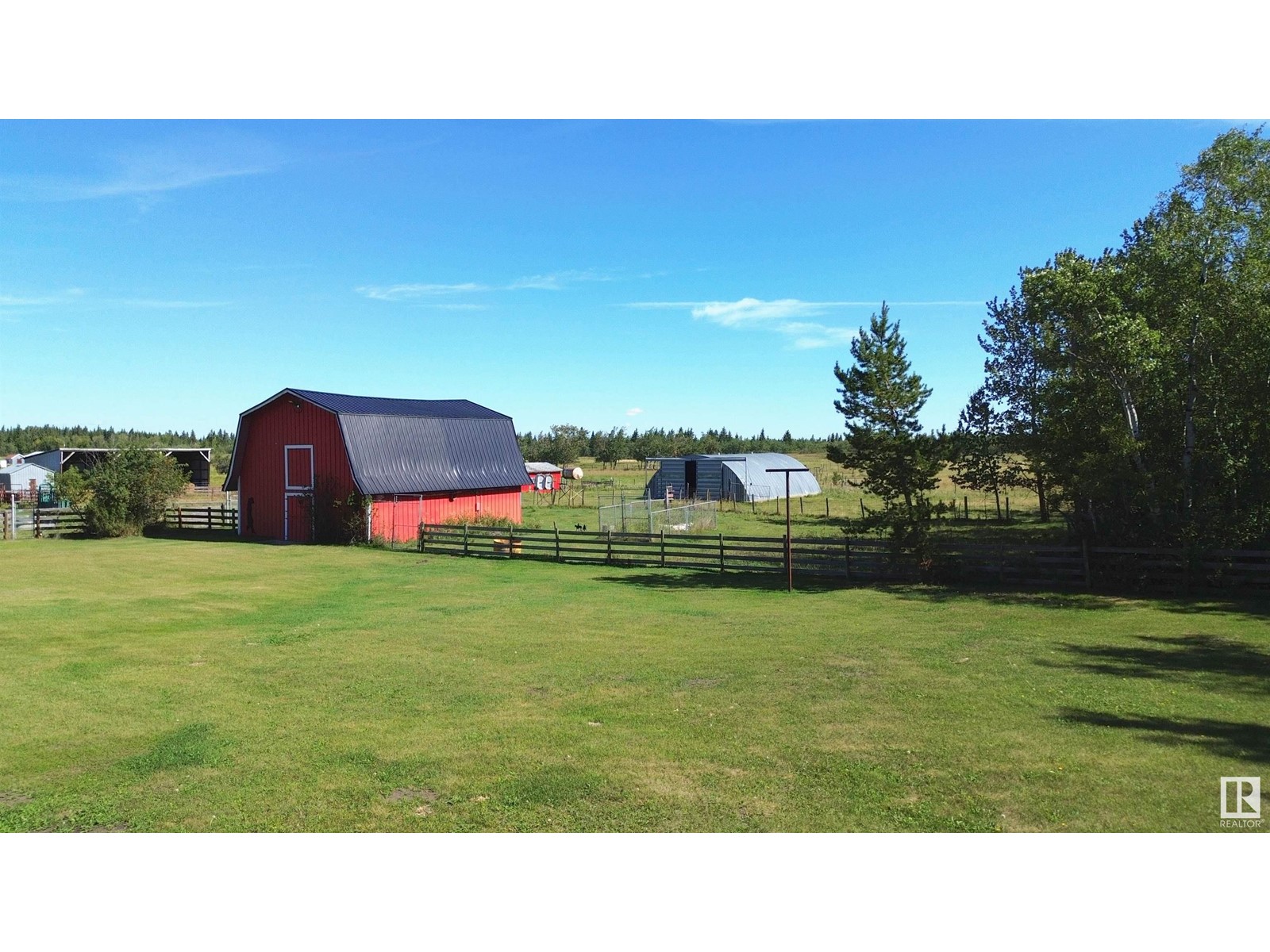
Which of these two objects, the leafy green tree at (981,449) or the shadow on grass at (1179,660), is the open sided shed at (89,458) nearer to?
the leafy green tree at (981,449)

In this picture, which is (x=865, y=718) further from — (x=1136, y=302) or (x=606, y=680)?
(x=1136, y=302)

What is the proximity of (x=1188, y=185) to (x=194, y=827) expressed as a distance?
21.5 m

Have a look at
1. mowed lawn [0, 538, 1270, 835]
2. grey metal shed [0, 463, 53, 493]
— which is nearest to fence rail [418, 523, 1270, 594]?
mowed lawn [0, 538, 1270, 835]

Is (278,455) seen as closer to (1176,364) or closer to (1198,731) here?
(1176,364)

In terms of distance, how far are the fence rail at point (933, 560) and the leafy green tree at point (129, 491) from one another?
16351 mm

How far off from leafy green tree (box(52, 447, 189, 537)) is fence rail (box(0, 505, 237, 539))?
493mm

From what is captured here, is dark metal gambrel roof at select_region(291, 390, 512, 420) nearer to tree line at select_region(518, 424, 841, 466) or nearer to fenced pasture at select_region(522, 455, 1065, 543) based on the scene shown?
fenced pasture at select_region(522, 455, 1065, 543)

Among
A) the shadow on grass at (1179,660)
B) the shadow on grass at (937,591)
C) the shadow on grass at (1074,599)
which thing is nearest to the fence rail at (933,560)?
the shadow on grass at (937,591)

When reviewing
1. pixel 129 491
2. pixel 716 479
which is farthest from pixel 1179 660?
pixel 716 479

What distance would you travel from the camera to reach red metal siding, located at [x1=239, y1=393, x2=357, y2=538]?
29516 mm

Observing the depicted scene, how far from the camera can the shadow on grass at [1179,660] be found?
10.1 metres

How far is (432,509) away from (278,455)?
21.1 feet

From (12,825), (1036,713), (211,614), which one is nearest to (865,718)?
(1036,713)
